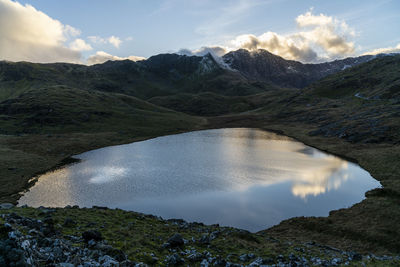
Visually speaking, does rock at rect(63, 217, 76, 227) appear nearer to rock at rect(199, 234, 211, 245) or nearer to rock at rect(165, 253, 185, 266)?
rock at rect(165, 253, 185, 266)

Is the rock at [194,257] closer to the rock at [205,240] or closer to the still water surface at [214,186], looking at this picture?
the rock at [205,240]

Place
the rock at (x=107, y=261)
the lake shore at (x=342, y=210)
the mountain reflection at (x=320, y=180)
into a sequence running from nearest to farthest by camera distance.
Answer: the rock at (x=107, y=261), the lake shore at (x=342, y=210), the mountain reflection at (x=320, y=180)

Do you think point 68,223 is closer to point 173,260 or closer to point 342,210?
point 173,260

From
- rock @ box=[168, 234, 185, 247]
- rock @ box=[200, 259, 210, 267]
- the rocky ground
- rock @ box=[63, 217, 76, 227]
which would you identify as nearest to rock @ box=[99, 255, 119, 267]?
the rocky ground

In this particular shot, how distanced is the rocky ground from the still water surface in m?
10.6

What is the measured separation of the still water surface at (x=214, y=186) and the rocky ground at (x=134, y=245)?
10.6 metres

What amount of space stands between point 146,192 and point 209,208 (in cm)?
1588

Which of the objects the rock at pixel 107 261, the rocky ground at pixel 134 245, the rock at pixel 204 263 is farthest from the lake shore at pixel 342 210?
the rock at pixel 107 261

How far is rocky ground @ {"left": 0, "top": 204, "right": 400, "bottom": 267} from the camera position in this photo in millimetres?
14465

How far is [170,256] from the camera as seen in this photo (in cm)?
2070

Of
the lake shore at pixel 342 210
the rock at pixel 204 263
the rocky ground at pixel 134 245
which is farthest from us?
the lake shore at pixel 342 210

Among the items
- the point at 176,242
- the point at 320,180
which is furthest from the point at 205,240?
the point at 320,180

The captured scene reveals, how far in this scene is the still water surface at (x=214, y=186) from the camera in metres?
43.7

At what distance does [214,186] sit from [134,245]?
3559 centimetres
